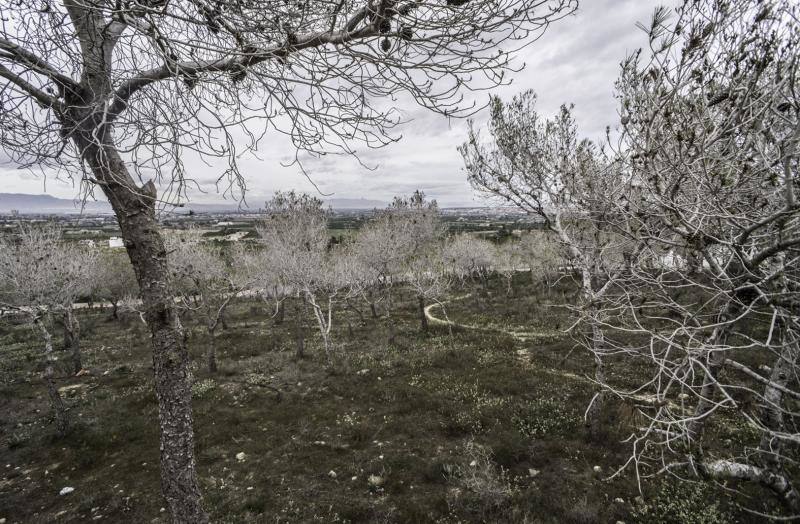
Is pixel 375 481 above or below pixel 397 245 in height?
below

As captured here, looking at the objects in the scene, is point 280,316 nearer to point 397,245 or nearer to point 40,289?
point 397,245

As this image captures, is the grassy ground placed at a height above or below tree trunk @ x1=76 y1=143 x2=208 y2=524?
below

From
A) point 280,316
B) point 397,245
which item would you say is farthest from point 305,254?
point 280,316

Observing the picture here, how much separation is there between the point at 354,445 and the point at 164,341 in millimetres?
7149

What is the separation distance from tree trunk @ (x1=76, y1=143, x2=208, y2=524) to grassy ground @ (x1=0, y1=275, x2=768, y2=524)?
370 centimetres

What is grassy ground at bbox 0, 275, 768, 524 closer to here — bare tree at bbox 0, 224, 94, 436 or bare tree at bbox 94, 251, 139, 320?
bare tree at bbox 0, 224, 94, 436

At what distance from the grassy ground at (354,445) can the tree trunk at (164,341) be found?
370cm

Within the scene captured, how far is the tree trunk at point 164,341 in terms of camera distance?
351 centimetres

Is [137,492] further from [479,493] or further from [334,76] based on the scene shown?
[334,76]

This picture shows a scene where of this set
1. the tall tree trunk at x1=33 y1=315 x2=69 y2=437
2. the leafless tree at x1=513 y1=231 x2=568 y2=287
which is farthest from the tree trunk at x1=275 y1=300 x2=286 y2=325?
the leafless tree at x1=513 y1=231 x2=568 y2=287

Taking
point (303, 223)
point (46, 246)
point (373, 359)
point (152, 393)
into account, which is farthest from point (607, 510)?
point (46, 246)

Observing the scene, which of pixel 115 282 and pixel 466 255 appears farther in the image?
pixel 466 255

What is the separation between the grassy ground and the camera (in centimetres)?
668

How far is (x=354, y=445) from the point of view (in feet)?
30.2
